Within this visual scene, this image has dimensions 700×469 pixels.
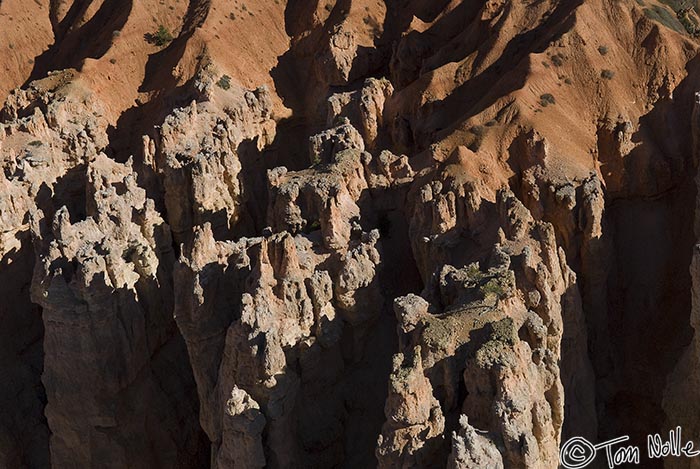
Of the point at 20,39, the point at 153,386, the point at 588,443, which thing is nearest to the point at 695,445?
the point at 588,443

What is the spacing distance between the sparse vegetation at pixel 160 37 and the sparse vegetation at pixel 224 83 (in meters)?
11.2

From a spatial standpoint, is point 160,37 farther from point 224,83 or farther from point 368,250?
point 368,250

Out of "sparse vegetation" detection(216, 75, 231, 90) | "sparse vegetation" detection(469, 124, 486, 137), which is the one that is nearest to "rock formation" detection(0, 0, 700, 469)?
"sparse vegetation" detection(469, 124, 486, 137)

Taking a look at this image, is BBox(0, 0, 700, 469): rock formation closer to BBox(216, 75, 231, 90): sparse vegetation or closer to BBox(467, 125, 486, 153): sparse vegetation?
BBox(467, 125, 486, 153): sparse vegetation

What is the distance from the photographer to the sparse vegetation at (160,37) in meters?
68.9

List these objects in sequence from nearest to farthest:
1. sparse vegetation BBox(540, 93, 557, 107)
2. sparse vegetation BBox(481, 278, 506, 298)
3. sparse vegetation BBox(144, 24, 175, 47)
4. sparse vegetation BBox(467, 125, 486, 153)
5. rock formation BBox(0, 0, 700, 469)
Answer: rock formation BBox(0, 0, 700, 469) → sparse vegetation BBox(481, 278, 506, 298) → sparse vegetation BBox(467, 125, 486, 153) → sparse vegetation BBox(540, 93, 557, 107) → sparse vegetation BBox(144, 24, 175, 47)

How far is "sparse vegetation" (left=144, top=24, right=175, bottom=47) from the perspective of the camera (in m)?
68.9

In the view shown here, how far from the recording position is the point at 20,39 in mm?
72250

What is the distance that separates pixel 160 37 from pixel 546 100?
117 feet

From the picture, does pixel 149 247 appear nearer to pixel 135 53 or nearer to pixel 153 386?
pixel 153 386

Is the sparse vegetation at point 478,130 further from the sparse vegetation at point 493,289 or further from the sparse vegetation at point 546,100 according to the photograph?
the sparse vegetation at point 493,289

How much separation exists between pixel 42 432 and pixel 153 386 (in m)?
7.97

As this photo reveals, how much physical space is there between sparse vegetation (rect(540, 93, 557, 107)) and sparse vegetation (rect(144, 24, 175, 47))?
1378 inches

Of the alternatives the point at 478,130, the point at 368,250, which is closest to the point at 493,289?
the point at 368,250
